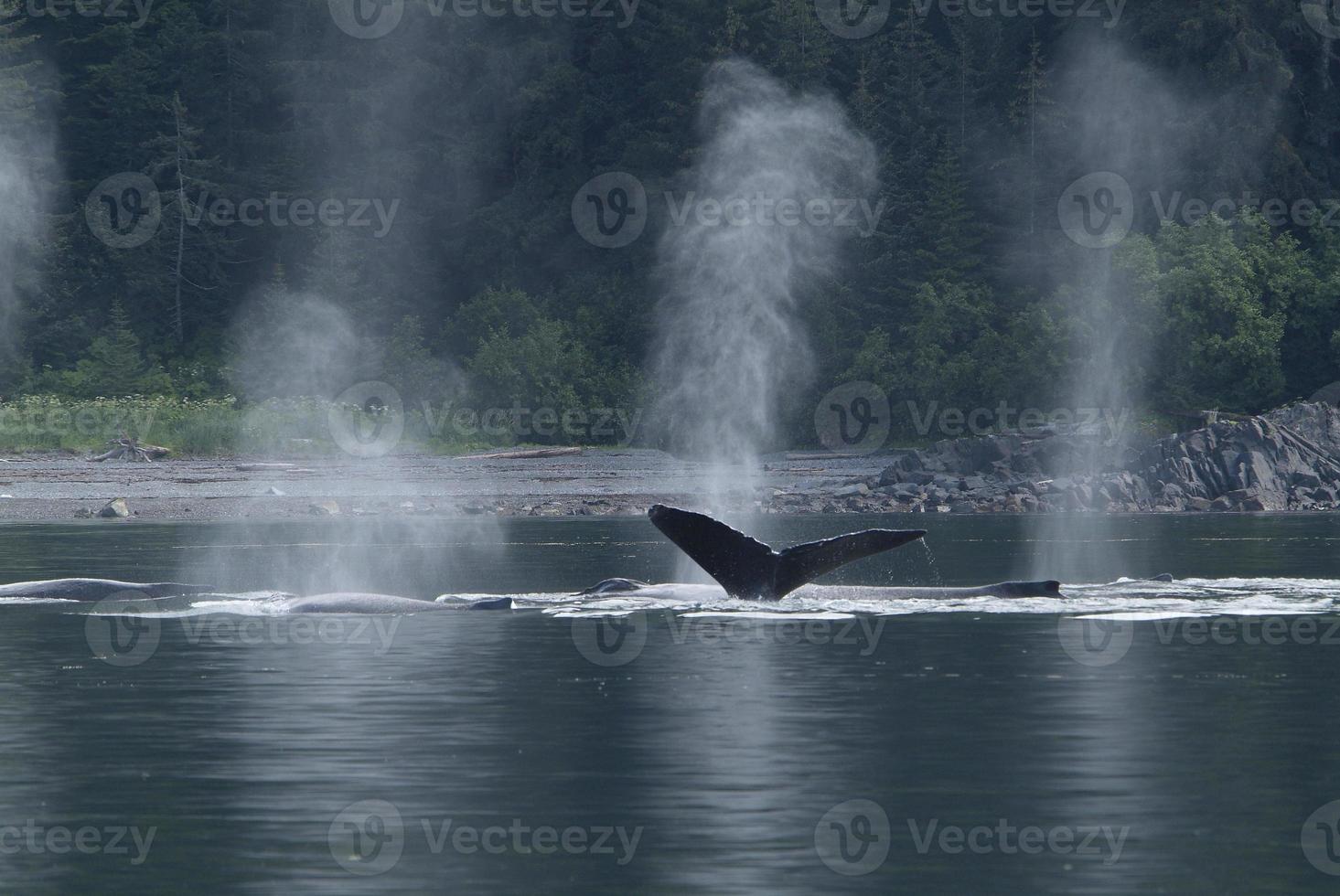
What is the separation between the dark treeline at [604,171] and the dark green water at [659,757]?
5040 cm

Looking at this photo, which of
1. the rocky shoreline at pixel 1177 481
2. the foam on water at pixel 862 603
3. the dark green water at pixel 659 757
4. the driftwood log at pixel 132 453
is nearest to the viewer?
the dark green water at pixel 659 757

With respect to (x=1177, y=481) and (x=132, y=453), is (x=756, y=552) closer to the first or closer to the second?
(x=1177, y=481)

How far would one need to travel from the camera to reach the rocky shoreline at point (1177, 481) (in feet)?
188

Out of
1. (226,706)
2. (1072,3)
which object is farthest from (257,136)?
(226,706)

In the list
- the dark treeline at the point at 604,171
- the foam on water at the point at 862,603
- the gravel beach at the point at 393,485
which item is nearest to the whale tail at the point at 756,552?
the foam on water at the point at 862,603

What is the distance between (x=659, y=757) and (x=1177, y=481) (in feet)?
153

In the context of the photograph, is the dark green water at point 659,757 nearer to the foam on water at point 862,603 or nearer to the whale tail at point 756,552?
the foam on water at point 862,603

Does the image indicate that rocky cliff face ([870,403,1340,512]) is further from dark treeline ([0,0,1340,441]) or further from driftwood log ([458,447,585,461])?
driftwood log ([458,447,585,461])

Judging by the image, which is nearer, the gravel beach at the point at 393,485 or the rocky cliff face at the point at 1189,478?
the gravel beach at the point at 393,485

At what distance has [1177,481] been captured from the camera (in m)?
58.7

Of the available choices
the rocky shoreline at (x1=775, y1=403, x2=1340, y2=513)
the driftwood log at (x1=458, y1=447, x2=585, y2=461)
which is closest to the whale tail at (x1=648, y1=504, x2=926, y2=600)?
the rocky shoreline at (x1=775, y1=403, x2=1340, y2=513)

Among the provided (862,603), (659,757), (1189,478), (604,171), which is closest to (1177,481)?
(1189,478)

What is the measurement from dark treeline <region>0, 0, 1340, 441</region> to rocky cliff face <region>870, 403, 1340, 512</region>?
8.87 meters

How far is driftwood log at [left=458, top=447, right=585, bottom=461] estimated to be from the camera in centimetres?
6862
